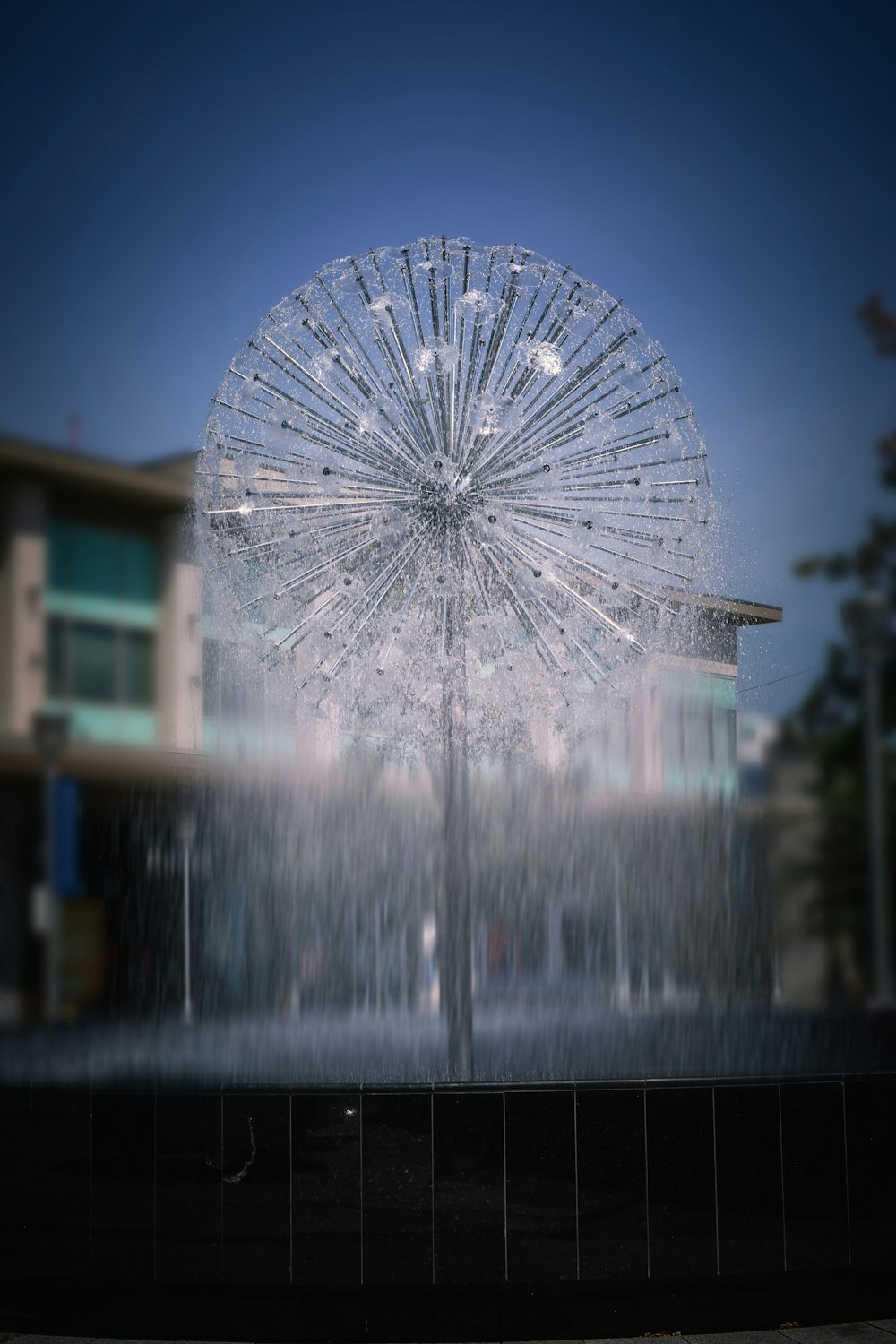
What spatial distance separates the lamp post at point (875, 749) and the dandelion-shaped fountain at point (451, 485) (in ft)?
4.18

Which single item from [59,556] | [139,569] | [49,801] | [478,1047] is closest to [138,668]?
[139,569]

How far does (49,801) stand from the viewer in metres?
8.28

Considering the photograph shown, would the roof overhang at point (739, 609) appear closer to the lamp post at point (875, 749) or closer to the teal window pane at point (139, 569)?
the lamp post at point (875, 749)

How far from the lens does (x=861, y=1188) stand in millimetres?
6008

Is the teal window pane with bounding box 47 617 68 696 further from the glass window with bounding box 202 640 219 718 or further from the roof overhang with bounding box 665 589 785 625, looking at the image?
the roof overhang with bounding box 665 589 785 625

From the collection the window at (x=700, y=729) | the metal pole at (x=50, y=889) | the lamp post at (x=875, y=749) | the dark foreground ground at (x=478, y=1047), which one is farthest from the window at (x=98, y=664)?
the lamp post at (x=875, y=749)

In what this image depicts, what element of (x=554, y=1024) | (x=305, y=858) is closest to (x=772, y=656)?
(x=554, y=1024)

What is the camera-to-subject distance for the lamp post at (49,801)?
8242 millimetres

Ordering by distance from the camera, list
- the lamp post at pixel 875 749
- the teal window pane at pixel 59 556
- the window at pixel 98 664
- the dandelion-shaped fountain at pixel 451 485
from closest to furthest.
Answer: the dandelion-shaped fountain at pixel 451 485
the lamp post at pixel 875 749
the window at pixel 98 664
the teal window pane at pixel 59 556

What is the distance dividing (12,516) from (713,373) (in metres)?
4.78

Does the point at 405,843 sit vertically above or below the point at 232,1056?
above

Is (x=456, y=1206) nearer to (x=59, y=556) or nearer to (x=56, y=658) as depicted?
(x=56, y=658)

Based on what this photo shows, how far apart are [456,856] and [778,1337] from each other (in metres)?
2.63

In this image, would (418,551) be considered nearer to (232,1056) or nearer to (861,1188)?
(232,1056)
